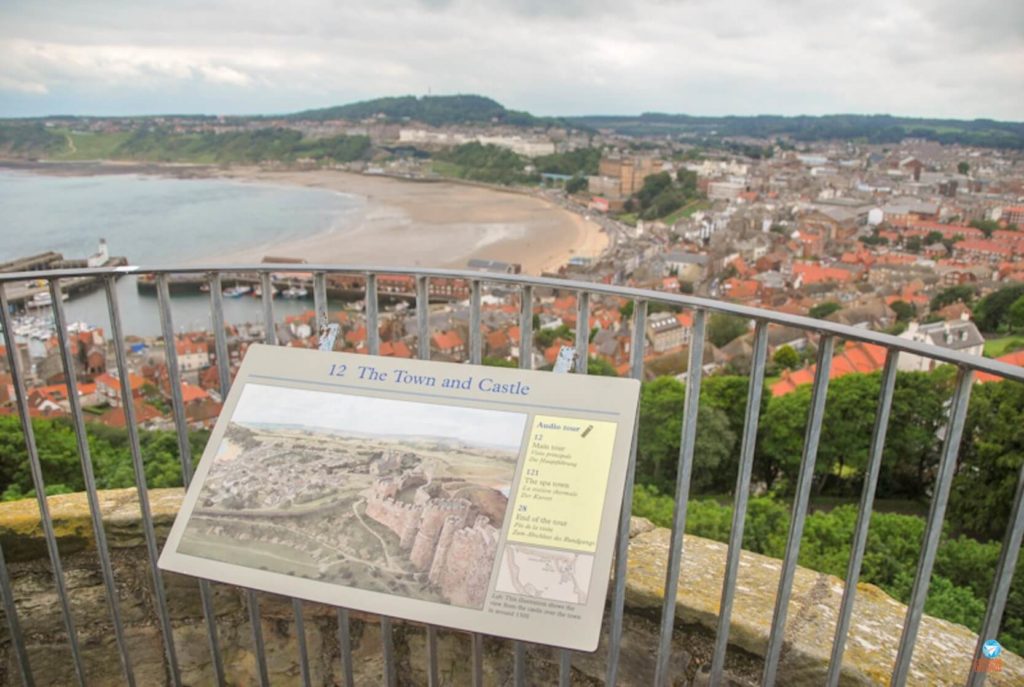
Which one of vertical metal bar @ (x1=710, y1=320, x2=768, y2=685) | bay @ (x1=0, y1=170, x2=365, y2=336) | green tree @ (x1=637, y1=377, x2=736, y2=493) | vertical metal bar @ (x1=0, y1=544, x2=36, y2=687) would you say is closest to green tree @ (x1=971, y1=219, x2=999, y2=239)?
bay @ (x1=0, y1=170, x2=365, y2=336)

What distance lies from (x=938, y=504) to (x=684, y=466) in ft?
1.22

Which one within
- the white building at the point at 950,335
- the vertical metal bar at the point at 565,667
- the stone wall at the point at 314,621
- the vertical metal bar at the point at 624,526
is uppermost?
the vertical metal bar at the point at 624,526

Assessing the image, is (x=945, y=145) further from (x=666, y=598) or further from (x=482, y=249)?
(x=666, y=598)

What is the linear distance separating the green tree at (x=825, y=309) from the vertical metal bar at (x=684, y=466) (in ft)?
84.9

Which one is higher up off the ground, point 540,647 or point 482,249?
point 540,647

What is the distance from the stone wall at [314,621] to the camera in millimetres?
1668

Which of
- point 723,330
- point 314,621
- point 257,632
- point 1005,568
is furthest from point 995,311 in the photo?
point 257,632

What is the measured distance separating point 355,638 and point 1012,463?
24.8 feet

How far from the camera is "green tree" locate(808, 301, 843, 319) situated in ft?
84.4

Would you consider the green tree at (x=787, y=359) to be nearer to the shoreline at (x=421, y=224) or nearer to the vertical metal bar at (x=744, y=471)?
the shoreline at (x=421, y=224)

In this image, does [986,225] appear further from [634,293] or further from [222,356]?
[222,356]

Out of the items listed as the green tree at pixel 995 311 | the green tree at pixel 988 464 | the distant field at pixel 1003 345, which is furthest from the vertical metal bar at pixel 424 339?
the green tree at pixel 995 311

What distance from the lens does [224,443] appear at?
131 cm

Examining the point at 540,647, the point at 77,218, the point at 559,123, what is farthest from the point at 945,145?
the point at 540,647
